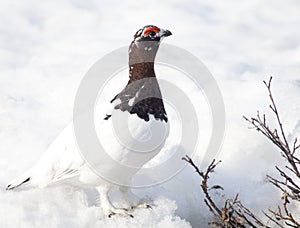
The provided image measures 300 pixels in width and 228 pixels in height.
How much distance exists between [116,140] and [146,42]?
682 millimetres

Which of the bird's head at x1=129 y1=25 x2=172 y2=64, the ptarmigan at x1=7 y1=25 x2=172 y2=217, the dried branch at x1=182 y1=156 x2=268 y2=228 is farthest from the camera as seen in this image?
the bird's head at x1=129 y1=25 x2=172 y2=64

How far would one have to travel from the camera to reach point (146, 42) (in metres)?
2.96

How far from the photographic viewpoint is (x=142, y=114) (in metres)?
2.74

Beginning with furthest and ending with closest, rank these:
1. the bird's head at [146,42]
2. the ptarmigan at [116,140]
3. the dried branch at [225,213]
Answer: the bird's head at [146,42], the ptarmigan at [116,140], the dried branch at [225,213]

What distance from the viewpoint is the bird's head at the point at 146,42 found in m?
2.96

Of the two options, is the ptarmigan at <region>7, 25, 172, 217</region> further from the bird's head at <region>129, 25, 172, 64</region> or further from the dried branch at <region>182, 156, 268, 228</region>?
the dried branch at <region>182, 156, 268, 228</region>

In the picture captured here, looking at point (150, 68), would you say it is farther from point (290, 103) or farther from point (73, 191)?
point (290, 103)

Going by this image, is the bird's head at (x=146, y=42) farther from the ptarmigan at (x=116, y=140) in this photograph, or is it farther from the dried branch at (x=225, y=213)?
the dried branch at (x=225, y=213)

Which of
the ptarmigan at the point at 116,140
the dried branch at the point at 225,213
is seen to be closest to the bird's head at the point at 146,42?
the ptarmigan at the point at 116,140

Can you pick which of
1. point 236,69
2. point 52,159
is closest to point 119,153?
point 52,159

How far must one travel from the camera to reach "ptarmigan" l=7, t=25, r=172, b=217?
270cm

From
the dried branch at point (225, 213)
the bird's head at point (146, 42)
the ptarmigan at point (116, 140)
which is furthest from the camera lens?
the bird's head at point (146, 42)

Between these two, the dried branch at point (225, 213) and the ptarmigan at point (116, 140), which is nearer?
the dried branch at point (225, 213)

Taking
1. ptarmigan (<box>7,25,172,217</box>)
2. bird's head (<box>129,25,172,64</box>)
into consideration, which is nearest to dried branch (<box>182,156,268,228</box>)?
ptarmigan (<box>7,25,172,217</box>)
